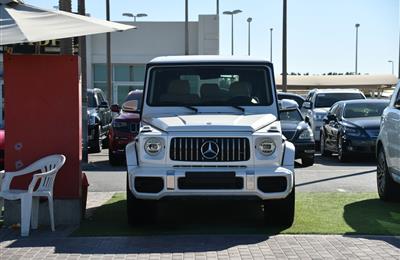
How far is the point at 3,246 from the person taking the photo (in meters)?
7.19

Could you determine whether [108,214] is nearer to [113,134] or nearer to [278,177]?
[278,177]

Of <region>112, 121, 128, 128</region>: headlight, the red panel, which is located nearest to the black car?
<region>112, 121, 128, 128</region>: headlight

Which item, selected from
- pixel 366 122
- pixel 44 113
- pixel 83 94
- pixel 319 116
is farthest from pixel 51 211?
pixel 319 116

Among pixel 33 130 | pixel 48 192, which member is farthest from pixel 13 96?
pixel 48 192

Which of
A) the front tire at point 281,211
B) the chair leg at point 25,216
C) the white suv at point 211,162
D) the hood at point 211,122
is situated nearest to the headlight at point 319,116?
the hood at point 211,122

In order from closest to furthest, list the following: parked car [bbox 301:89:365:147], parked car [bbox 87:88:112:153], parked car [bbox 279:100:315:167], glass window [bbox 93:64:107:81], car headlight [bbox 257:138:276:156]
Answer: car headlight [bbox 257:138:276:156] < parked car [bbox 279:100:315:167] < parked car [bbox 87:88:112:153] < parked car [bbox 301:89:365:147] < glass window [bbox 93:64:107:81]

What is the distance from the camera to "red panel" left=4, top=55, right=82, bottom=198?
8.16m

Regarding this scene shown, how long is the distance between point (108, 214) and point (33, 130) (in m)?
1.64

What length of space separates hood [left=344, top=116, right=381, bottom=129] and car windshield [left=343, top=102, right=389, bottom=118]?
35 cm

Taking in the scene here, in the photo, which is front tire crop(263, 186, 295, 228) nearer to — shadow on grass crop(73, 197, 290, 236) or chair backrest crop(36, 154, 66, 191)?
shadow on grass crop(73, 197, 290, 236)

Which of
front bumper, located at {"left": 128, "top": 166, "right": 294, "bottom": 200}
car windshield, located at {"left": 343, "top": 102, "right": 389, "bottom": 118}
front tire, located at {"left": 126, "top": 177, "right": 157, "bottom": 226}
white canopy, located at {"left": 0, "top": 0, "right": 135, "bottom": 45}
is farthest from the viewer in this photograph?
car windshield, located at {"left": 343, "top": 102, "right": 389, "bottom": 118}

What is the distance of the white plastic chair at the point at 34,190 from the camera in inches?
303

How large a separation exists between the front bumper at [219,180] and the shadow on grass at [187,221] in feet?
1.48

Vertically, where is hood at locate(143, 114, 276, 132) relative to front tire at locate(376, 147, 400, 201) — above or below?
above
